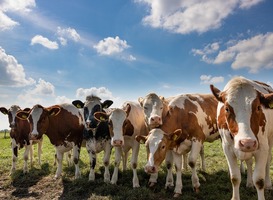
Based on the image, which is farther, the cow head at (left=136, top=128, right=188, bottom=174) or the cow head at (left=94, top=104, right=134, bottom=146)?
the cow head at (left=94, top=104, right=134, bottom=146)

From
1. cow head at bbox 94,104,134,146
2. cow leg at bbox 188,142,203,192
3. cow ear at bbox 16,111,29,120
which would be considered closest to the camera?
cow leg at bbox 188,142,203,192

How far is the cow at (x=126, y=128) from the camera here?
8867 mm

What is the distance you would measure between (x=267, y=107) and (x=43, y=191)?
7253 mm

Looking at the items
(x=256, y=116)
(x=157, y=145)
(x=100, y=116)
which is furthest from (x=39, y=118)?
(x=256, y=116)

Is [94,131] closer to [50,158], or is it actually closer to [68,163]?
[68,163]

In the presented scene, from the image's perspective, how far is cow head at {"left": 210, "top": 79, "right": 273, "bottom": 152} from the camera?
5421mm

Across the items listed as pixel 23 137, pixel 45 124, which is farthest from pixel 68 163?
pixel 45 124

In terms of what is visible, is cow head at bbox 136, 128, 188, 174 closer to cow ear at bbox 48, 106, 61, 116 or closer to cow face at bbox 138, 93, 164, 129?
cow face at bbox 138, 93, 164, 129

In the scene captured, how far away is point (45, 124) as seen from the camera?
34.6 feet

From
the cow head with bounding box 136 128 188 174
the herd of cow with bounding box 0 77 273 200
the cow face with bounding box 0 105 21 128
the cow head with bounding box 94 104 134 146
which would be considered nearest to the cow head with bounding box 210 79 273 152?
the herd of cow with bounding box 0 77 273 200

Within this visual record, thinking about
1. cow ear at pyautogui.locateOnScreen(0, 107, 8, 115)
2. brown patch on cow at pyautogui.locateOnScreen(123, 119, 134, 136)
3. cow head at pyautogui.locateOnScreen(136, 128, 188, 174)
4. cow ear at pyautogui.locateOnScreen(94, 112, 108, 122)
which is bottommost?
cow head at pyautogui.locateOnScreen(136, 128, 188, 174)

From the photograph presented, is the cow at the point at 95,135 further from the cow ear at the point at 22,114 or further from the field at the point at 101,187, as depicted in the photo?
the cow ear at the point at 22,114

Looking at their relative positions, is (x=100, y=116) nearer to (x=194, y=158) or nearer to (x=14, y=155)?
(x=194, y=158)

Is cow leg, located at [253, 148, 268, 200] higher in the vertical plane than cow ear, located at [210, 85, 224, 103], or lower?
lower
